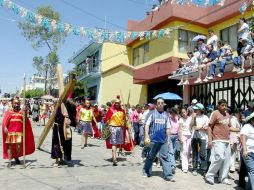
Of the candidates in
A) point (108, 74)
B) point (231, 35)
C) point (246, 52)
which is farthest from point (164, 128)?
point (108, 74)

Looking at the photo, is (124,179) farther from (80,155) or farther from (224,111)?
(80,155)

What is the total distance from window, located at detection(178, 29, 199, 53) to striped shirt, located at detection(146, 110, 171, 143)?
1384 centimetres

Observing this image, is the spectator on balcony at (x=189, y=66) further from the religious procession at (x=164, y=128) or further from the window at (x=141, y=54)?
the window at (x=141, y=54)

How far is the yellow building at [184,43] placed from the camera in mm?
18844

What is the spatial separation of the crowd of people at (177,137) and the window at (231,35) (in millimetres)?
10777

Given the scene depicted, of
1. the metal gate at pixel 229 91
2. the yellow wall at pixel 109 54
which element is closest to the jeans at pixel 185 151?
the metal gate at pixel 229 91

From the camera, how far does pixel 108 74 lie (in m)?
32.6

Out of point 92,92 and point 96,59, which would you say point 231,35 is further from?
point 92,92

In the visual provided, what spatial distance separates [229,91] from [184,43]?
18.4 feet

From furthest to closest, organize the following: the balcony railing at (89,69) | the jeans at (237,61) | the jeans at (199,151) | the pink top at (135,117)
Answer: the balcony railing at (89,69), the pink top at (135,117), the jeans at (237,61), the jeans at (199,151)

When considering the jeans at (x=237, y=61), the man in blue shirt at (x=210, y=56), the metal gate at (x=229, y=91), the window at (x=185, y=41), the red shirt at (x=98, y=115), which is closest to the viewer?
the jeans at (x=237, y=61)

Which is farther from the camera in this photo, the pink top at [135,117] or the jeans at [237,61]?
the pink top at [135,117]

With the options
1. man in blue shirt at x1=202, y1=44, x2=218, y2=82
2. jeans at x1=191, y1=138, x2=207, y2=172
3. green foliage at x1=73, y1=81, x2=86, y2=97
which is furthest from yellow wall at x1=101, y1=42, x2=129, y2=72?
jeans at x1=191, y1=138, x2=207, y2=172

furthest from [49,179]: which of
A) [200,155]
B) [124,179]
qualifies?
[200,155]
